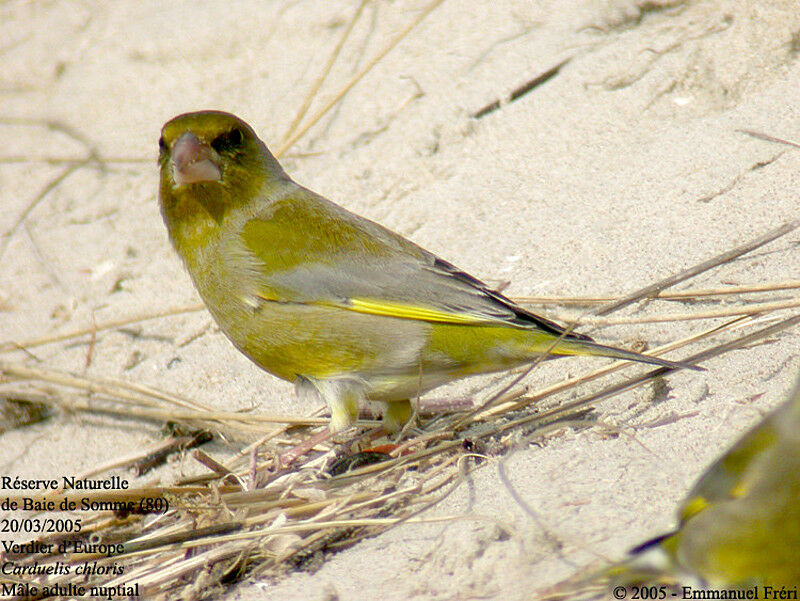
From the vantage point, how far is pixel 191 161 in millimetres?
3844

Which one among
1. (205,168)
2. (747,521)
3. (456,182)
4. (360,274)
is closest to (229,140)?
(205,168)

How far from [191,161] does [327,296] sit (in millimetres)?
764

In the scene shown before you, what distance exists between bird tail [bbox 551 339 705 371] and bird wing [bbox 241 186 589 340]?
7 cm

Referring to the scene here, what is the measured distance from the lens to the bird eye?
3.97 meters

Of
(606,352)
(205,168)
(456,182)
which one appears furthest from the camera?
(456,182)

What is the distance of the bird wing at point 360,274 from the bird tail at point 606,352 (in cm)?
7

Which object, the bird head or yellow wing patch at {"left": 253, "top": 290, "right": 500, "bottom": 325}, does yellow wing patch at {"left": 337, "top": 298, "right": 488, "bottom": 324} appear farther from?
the bird head

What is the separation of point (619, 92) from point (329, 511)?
3081 millimetres

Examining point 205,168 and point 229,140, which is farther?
point 229,140

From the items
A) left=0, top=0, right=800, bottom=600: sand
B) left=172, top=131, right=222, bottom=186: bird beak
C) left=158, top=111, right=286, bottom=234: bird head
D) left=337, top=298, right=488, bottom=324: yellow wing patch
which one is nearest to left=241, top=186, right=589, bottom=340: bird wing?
left=337, top=298, right=488, bottom=324: yellow wing patch

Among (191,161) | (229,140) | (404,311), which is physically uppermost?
(229,140)

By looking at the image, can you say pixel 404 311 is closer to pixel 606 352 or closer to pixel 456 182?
pixel 606 352

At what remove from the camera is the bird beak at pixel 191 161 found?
3.84m

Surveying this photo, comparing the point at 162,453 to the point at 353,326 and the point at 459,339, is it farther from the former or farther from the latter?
the point at 459,339
